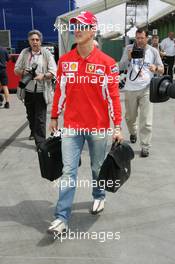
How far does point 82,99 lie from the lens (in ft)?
11.0

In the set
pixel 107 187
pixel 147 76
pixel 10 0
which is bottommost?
pixel 107 187

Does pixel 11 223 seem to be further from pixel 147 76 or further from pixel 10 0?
pixel 10 0

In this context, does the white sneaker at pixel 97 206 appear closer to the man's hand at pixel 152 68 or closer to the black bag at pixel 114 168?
the black bag at pixel 114 168

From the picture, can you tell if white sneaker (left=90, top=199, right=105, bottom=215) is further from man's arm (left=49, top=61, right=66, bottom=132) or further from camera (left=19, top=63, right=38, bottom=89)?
camera (left=19, top=63, right=38, bottom=89)

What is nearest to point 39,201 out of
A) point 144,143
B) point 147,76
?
point 144,143

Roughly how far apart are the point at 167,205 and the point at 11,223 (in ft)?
5.24

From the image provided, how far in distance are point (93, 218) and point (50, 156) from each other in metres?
0.77

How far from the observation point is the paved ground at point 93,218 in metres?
3.14

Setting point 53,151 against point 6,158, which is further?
point 6,158

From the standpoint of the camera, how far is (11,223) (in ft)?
12.2

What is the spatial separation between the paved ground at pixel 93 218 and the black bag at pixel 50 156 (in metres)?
0.49

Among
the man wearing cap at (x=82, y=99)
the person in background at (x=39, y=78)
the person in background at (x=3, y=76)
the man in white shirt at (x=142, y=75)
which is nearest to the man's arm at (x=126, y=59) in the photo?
the man in white shirt at (x=142, y=75)

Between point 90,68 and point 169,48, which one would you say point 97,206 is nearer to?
point 90,68

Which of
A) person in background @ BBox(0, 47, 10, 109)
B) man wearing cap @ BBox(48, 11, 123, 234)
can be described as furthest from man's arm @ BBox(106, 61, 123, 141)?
person in background @ BBox(0, 47, 10, 109)
